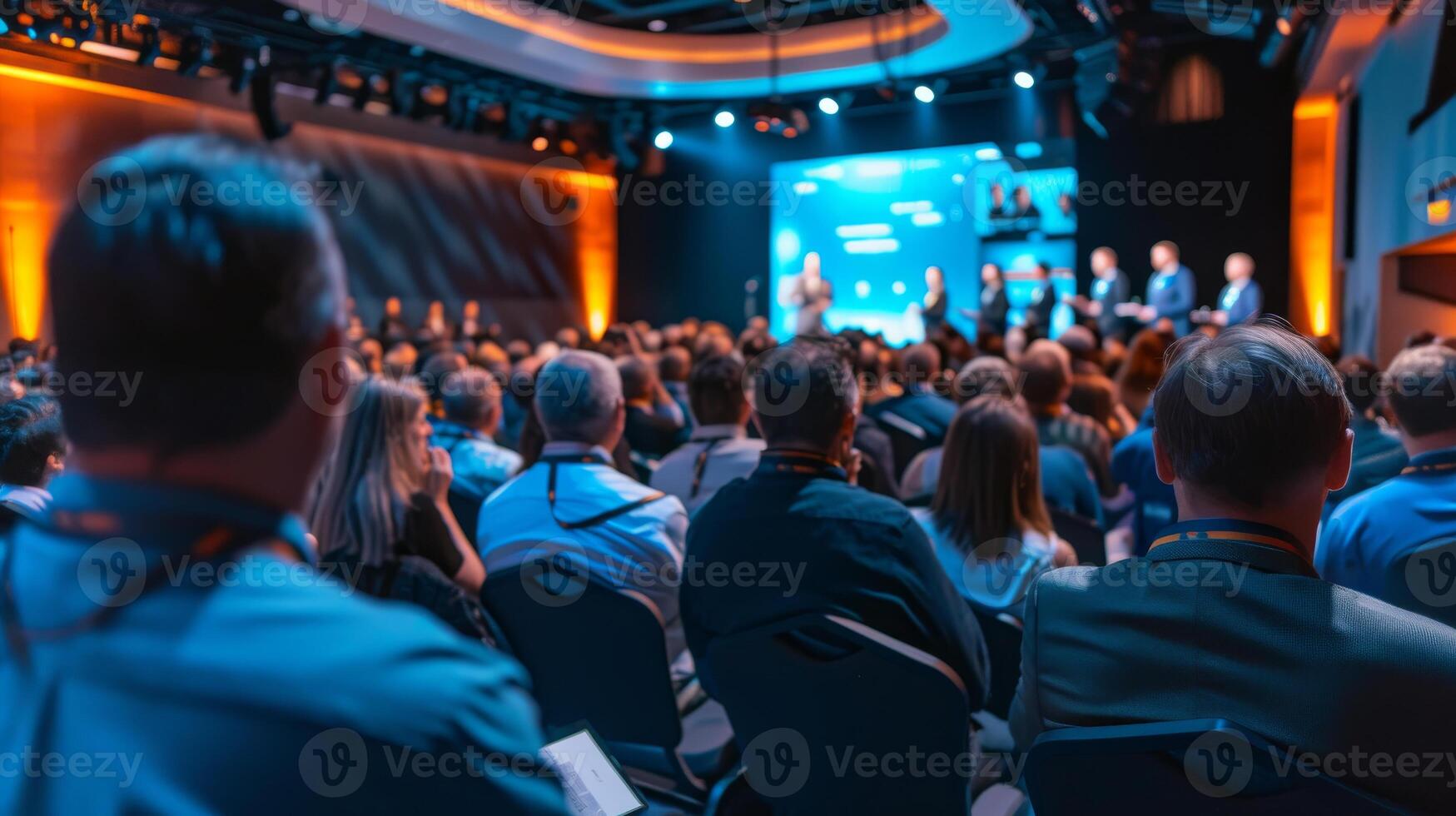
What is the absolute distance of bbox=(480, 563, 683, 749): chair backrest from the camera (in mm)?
2055

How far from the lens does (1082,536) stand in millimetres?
2775

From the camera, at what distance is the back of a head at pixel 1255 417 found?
1.17m

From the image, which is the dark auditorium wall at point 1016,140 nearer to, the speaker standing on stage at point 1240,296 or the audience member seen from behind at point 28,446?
the speaker standing on stage at point 1240,296

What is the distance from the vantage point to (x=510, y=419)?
5.12m

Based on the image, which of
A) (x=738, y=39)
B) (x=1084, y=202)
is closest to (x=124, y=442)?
(x=1084, y=202)

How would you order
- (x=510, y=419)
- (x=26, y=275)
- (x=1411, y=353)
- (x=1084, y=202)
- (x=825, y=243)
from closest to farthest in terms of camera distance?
(x=1411, y=353) < (x=510, y=419) < (x=26, y=275) < (x=1084, y=202) < (x=825, y=243)

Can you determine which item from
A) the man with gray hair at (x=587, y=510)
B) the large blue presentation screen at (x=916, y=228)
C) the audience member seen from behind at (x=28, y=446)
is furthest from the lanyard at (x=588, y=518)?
the large blue presentation screen at (x=916, y=228)

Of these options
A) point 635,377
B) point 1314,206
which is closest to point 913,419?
point 635,377

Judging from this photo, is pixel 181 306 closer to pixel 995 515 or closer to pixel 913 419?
pixel 995 515

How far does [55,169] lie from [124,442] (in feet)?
34.3

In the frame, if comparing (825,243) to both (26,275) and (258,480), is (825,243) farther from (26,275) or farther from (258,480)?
(258,480)

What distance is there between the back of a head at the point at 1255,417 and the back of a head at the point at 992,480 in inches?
44.3

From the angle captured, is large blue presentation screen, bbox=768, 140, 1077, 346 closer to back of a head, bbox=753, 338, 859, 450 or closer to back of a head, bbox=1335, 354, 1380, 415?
back of a head, bbox=1335, 354, 1380, 415

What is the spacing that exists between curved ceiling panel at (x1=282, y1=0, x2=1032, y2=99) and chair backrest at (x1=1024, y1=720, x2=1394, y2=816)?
28.5 ft
